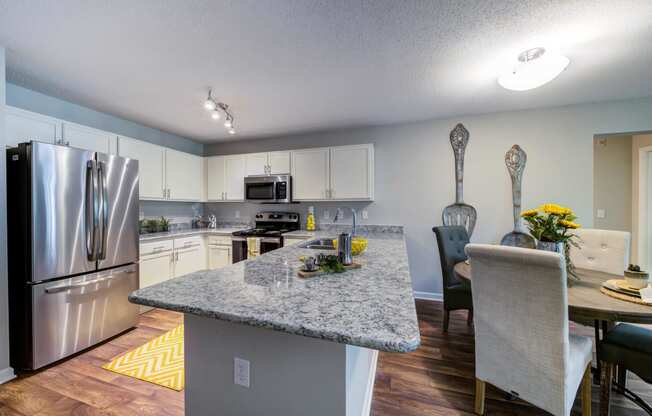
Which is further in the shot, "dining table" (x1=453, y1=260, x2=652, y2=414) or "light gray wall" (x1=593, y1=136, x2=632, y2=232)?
"light gray wall" (x1=593, y1=136, x2=632, y2=232)

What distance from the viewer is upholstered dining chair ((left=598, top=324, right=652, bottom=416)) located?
131 cm

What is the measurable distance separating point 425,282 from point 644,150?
10.7 ft

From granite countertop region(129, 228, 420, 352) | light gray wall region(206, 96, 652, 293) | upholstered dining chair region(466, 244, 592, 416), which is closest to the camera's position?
granite countertop region(129, 228, 420, 352)

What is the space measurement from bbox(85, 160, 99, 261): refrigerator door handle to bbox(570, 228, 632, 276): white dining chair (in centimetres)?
417

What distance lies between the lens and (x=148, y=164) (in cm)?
333

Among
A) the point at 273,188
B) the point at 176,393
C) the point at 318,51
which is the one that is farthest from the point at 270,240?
the point at 318,51

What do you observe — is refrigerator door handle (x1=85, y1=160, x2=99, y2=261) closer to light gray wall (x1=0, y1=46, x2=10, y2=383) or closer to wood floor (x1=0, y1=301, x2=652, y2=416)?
light gray wall (x1=0, y1=46, x2=10, y2=383)

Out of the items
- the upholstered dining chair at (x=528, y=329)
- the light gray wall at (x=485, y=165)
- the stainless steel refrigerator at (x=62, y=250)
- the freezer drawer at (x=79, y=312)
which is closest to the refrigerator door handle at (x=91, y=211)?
the stainless steel refrigerator at (x=62, y=250)

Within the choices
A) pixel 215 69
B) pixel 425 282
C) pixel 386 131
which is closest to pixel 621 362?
pixel 425 282

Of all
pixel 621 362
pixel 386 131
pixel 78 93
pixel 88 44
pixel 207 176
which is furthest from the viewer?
pixel 207 176

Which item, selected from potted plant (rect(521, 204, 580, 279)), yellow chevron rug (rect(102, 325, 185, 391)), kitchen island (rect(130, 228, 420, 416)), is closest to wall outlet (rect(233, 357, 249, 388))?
kitchen island (rect(130, 228, 420, 416))

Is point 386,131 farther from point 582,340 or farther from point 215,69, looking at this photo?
point 582,340

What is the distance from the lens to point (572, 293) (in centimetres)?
146

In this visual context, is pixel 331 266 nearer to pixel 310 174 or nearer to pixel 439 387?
pixel 439 387
